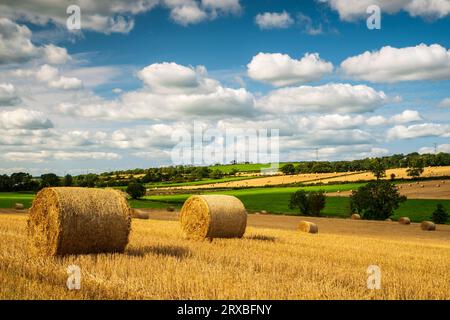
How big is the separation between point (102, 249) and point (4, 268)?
328 centimetres

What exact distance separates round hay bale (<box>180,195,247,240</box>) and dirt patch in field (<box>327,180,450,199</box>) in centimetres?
4954

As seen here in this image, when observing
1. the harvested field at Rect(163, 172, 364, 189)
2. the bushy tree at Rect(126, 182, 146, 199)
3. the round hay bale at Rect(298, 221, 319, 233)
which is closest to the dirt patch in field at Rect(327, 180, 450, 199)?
the harvested field at Rect(163, 172, 364, 189)

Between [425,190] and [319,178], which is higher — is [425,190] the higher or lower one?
the lower one

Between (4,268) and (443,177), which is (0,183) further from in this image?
(4,268)

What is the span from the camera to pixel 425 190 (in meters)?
67.2

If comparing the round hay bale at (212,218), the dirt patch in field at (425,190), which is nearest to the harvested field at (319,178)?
the dirt patch in field at (425,190)

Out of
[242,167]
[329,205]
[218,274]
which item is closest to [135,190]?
[329,205]

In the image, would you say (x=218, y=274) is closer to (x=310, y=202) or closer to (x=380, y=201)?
(x=380, y=201)

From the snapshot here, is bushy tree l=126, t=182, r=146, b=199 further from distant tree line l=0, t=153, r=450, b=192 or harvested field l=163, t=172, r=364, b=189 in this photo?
harvested field l=163, t=172, r=364, b=189

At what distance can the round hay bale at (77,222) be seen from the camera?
12.3 metres

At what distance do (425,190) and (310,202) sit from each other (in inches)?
1092
